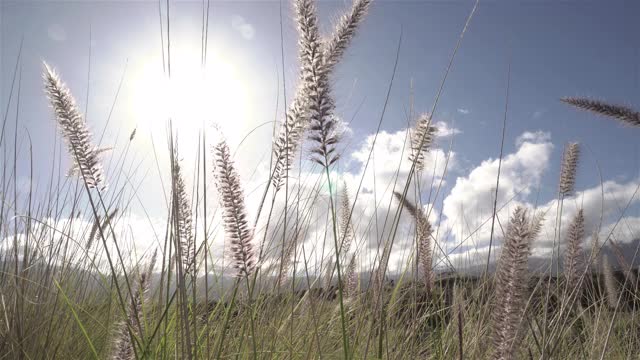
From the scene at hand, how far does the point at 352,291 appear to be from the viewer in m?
3.09

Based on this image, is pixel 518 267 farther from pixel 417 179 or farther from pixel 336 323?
pixel 336 323

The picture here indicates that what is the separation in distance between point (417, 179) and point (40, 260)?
217cm

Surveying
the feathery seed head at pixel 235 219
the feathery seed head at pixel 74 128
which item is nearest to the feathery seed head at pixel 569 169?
the feathery seed head at pixel 235 219

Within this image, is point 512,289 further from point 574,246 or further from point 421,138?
point 574,246

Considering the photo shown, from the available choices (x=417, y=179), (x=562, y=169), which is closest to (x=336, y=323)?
(x=417, y=179)

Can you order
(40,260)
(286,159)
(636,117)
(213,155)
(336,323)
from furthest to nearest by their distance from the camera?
(336,323) → (40,260) → (636,117) → (286,159) → (213,155)

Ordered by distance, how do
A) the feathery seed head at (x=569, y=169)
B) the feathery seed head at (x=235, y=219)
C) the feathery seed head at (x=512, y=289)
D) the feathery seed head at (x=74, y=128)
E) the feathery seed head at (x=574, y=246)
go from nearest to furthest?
the feathery seed head at (x=512, y=289) < the feathery seed head at (x=235, y=219) < the feathery seed head at (x=74, y=128) < the feathery seed head at (x=574, y=246) < the feathery seed head at (x=569, y=169)

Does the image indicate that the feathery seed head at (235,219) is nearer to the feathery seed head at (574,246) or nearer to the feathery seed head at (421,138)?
the feathery seed head at (421,138)

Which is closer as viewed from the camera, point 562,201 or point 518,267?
point 518,267

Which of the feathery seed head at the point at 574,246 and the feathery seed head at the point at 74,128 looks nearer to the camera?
the feathery seed head at the point at 74,128

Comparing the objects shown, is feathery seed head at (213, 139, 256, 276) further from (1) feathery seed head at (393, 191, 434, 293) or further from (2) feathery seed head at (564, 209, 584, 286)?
(2) feathery seed head at (564, 209, 584, 286)

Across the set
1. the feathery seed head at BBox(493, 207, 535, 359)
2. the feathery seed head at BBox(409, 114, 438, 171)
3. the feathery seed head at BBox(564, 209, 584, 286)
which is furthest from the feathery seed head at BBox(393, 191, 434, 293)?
the feathery seed head at BBox(493, 207, 535, 359)

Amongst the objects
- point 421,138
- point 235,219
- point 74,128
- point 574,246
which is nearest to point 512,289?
point 235,219

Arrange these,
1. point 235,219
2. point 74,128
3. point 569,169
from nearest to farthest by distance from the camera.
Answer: point 235,219, point 74,128, point 569,169
